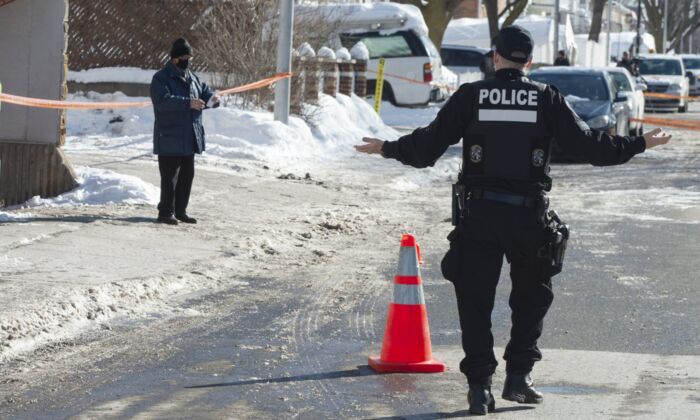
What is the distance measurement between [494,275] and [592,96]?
16385 millimetres

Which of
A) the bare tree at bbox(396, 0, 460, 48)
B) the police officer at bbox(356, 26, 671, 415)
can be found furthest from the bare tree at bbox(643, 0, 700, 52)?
the police officer at bbox(356, 26, 671, 415)

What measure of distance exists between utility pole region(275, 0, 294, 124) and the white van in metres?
10.5

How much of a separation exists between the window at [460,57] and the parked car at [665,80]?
555cm

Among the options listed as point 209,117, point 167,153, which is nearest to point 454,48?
point 209,117

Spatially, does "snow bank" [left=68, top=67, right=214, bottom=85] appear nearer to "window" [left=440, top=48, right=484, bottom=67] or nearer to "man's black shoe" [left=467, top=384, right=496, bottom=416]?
"man's black shoe" [left=467, top=384, right=496, bottom=416]

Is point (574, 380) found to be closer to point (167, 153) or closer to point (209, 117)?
point (167, 153)

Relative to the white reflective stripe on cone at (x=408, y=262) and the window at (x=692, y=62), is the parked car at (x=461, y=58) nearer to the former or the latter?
the window at (x=692, y=62)

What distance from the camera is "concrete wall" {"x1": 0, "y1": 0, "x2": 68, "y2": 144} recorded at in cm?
1308

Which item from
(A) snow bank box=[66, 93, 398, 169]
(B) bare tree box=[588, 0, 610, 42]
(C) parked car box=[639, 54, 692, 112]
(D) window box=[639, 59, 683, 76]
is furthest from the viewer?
(B) bare tree box=[588, 0, 610, 42]

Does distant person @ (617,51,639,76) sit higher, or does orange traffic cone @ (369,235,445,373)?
distant person @ (617,51,639,76)

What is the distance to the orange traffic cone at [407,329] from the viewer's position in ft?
22.7

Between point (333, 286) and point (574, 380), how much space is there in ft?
10.7

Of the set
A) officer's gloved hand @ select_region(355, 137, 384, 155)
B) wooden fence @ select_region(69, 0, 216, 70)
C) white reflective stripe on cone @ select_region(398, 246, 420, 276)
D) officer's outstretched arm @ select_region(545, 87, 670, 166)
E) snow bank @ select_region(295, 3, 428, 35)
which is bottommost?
white reflective stripe on cone @ select_region(398, 246, 420, 276)

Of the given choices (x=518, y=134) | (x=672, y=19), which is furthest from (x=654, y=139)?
(x=672, y=19)
